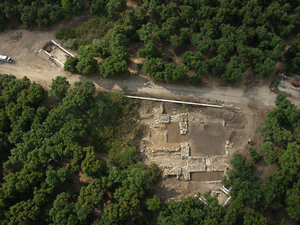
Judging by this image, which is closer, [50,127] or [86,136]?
[50,127]

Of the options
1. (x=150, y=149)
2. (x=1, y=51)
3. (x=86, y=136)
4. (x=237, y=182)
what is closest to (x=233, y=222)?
(x=237, y=182)

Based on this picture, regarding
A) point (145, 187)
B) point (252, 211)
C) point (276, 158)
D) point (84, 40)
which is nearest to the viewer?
point (252, 211)

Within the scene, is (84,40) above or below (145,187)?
above

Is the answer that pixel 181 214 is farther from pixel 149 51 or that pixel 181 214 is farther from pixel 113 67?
pixel 149 51

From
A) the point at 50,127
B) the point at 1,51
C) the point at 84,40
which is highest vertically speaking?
the point at 84,40

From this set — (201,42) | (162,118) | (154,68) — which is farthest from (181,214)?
(201,42)

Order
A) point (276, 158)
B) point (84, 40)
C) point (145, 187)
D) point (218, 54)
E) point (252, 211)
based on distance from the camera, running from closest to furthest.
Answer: point (252, 211)
point (145, 187)
point (276, 158)
point (218, 54)
point (84, 40)

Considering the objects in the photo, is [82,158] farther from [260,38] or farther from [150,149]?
[260,38]

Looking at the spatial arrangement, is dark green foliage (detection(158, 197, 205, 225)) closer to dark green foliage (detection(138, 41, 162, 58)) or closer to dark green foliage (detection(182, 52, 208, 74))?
dark green foliage (detection(182, 52, 208, 74))
